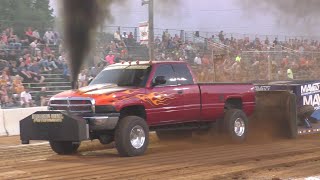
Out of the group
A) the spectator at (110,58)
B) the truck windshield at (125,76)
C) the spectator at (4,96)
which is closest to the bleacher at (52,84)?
the spectator at (4,96)

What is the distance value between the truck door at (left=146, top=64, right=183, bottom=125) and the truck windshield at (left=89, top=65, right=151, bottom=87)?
0.22 m

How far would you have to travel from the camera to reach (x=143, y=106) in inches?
404

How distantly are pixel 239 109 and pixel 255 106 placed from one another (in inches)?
35.3

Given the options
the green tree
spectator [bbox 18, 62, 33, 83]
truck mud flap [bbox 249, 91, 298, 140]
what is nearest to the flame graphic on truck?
truck mud flap [bbox 249, 91, 298, 140]

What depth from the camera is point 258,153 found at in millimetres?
10133

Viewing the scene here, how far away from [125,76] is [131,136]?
1499 millimetres

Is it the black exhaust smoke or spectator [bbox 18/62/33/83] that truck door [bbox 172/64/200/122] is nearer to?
the black exhaust smoke

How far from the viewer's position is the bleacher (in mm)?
18788

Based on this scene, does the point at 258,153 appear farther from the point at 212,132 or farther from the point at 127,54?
the point at 127,54

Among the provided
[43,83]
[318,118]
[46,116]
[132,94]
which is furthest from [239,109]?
[43,83]

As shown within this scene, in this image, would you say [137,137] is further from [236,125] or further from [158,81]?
[236,125]

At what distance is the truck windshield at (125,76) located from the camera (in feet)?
34.9

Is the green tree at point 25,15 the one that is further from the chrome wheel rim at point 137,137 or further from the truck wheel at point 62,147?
the chrome wheel rim at point 137,137

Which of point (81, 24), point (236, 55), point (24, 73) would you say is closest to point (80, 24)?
point (81, 24)
